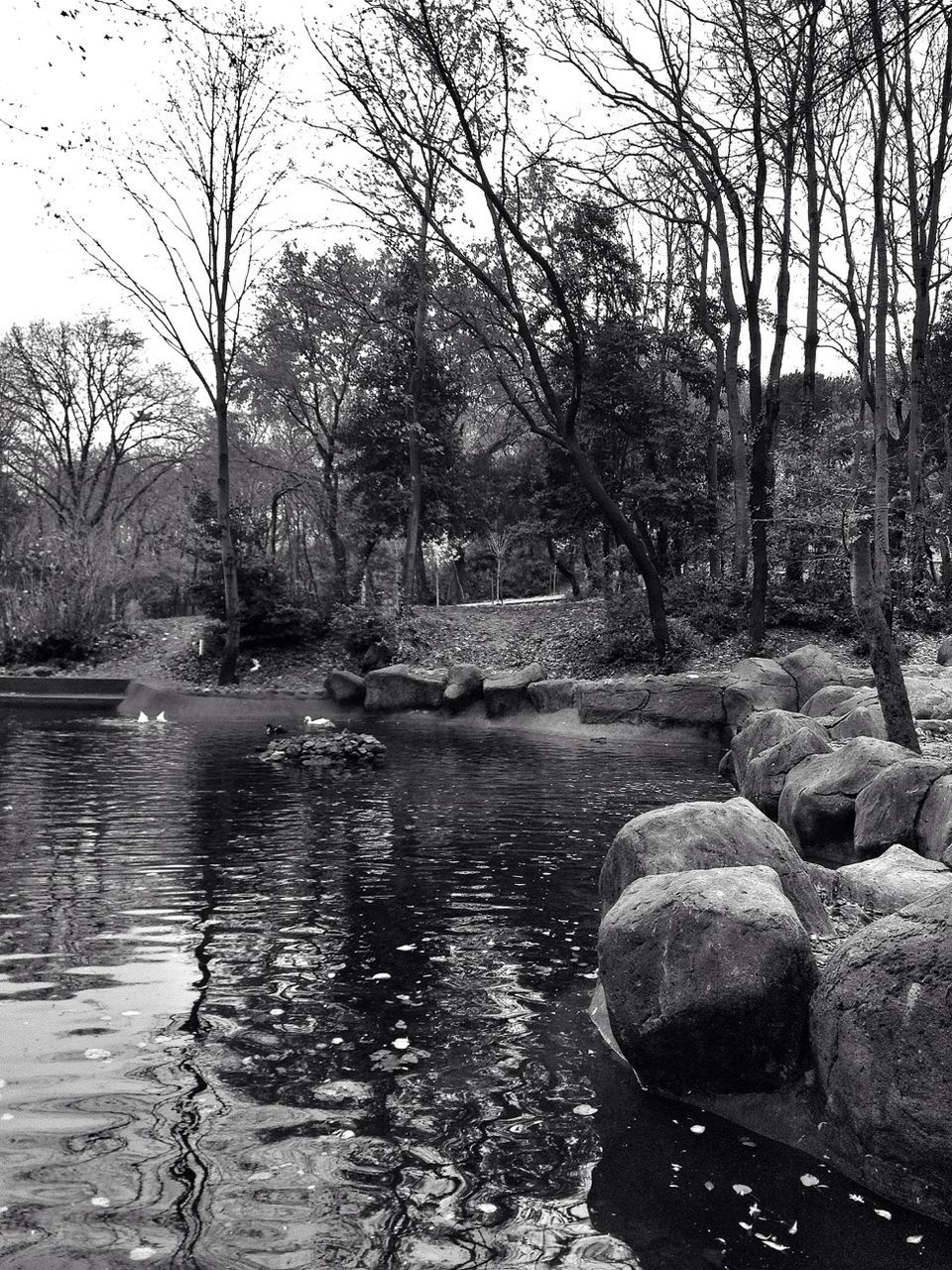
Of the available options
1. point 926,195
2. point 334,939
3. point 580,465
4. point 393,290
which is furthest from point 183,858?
point 393,290

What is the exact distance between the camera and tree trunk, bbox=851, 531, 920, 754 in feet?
26.1

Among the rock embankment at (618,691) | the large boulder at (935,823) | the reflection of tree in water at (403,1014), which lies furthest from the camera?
the rock embankment at (618,691)

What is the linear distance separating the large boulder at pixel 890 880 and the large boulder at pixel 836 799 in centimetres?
169

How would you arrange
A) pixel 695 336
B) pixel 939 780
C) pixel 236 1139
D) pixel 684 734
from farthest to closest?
pixel 695 336 < pixel 684 734 < pixel 939 780 < pixel 236 1139

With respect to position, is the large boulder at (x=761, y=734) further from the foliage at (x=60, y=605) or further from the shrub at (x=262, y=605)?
the foliage at (x=60, y=605)

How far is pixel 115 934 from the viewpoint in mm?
5574

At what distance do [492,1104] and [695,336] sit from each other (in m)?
23.9

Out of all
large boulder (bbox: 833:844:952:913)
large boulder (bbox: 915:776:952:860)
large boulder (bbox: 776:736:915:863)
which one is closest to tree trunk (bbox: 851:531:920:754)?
large boulder (bbox: 776:736:915:863)

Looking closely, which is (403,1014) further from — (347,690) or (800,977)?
(347,690)

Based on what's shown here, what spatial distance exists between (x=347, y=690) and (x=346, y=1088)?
1720 centimetres

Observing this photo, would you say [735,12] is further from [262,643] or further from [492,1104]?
[262,643]

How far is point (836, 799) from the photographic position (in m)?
7.46

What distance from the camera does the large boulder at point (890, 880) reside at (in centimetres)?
500

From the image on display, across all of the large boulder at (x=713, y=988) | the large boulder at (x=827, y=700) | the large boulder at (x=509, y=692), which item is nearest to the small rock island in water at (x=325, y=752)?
the large boulder at (x=509, y=692)
